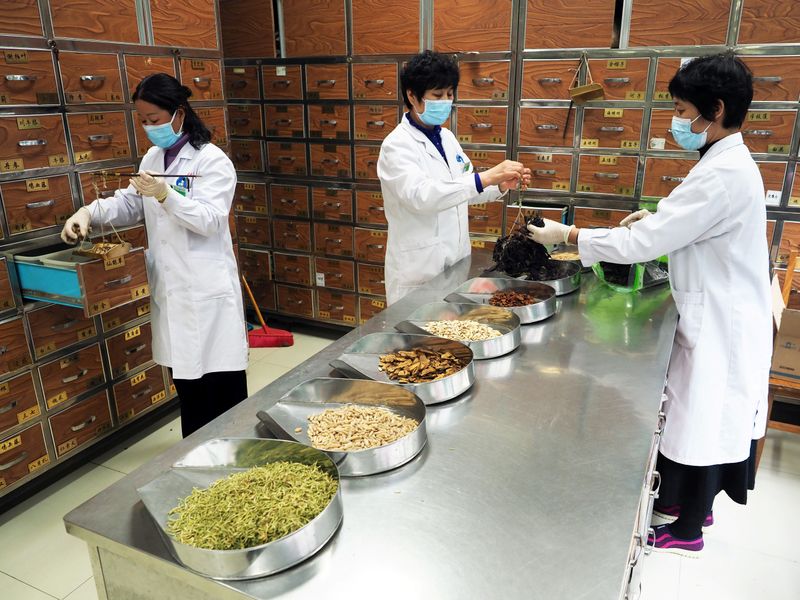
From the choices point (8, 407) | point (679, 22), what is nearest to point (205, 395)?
point (8, 407)

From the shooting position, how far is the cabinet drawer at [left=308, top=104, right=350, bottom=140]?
401 centimetres

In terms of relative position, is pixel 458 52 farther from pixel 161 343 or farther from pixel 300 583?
pixel 300 583

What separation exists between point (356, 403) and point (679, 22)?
9.04 ft

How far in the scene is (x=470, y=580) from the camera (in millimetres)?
967

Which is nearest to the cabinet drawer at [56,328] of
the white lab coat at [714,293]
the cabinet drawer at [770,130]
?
the white lab coat at [714,293]

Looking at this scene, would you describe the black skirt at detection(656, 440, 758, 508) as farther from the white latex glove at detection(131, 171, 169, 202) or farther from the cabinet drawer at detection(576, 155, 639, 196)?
the white latex glove at detection(131, 171, 169, 202)

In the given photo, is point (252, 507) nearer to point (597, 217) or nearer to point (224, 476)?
point (224, 476)

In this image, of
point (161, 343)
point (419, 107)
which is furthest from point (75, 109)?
point (419, 107)

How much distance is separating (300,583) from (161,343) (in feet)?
6.03

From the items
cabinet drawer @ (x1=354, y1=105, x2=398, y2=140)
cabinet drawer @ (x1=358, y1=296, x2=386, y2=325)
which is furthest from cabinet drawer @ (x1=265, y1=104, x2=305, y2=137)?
cabinet drawer @ (x1=358, y1=296, x2=386, y2=325)

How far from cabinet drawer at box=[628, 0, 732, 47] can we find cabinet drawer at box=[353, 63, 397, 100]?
4.65 ft

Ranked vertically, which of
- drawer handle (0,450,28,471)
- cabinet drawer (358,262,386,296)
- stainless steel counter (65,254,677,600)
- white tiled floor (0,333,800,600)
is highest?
stainless steel counter (65,254,677,600)

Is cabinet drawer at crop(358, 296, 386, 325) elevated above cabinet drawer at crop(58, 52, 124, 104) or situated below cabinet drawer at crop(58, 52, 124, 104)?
below

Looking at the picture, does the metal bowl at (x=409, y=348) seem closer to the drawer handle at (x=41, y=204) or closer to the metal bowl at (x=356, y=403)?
the metal bowl at (x=356, y=403)
